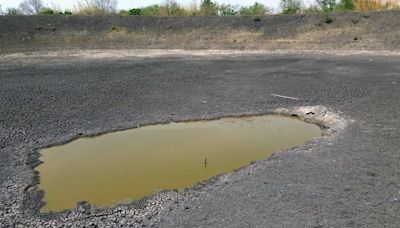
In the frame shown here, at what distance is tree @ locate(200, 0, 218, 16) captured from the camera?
24469 millimetres

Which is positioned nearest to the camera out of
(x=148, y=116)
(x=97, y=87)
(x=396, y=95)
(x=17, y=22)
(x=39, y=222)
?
(x=39, y=222)

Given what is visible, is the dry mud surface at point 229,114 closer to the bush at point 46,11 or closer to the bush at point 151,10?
the bush at point 46,11

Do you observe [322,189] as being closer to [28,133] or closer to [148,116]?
[148,116]

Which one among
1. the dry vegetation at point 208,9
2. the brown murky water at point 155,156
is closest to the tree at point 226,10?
the dry vegetation at point 208,9

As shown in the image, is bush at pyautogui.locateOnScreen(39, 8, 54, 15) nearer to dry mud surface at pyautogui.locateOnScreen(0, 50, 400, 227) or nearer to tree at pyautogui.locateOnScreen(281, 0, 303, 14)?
dry mud surface at pyautogui.locateOnScreen(0, 50, 400, 227)

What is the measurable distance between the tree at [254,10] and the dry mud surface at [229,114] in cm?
866

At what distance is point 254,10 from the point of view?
79.0 feet

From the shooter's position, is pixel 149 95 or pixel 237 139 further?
pixel 149 95

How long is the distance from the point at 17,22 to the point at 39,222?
1795 centimetres

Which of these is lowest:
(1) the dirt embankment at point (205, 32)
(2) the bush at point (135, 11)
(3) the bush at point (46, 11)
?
(1) the dirt embankment at point (205, 32)

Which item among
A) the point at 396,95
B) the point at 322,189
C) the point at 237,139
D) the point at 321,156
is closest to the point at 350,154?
the point at 321,156

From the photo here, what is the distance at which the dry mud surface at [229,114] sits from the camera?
4.66 metres

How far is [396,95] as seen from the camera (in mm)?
9344

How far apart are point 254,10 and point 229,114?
17.2m
